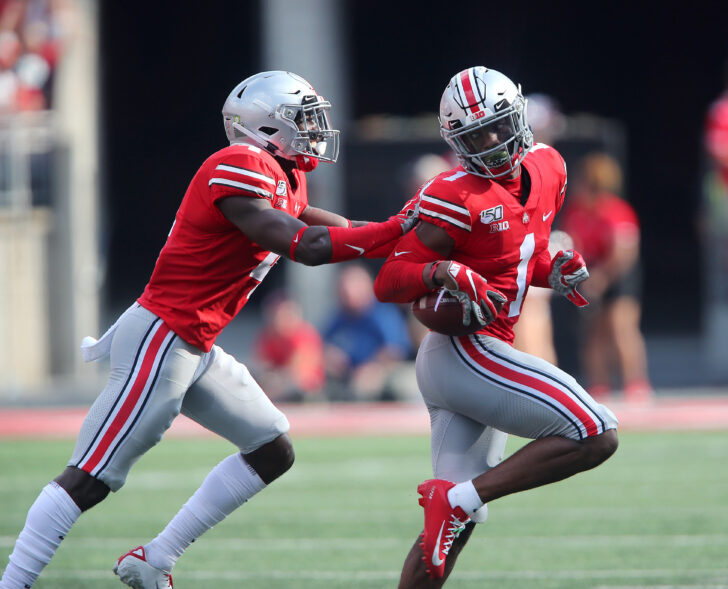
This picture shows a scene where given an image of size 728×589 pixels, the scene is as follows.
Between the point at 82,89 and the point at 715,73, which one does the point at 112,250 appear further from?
the point at 715,73

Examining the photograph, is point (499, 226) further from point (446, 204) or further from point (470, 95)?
point (470, 95)

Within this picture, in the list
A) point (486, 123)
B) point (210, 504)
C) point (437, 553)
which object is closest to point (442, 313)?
point (486, 123)

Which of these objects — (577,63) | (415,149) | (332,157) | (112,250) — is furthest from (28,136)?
(332,157)

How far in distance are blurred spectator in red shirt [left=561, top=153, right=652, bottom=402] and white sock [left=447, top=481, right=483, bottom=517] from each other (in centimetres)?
653

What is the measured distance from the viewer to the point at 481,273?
4.21 m

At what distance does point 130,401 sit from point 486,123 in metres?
1.52

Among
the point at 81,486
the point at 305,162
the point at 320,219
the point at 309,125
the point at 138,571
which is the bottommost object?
the point at 138,571

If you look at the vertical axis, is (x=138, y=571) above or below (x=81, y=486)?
below

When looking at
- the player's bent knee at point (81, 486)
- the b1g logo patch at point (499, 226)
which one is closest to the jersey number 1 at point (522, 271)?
the b1g logo patch at point (499, 226)

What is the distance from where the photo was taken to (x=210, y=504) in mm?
4684

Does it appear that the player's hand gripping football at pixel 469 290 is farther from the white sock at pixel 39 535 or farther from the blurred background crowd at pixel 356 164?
the blurred background crowd at pixel 356 164

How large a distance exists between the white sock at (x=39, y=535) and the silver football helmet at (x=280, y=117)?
139 cm

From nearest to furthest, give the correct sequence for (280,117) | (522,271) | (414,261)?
(414,261), (522,271), (280,117)

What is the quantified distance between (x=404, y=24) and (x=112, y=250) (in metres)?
5.32
